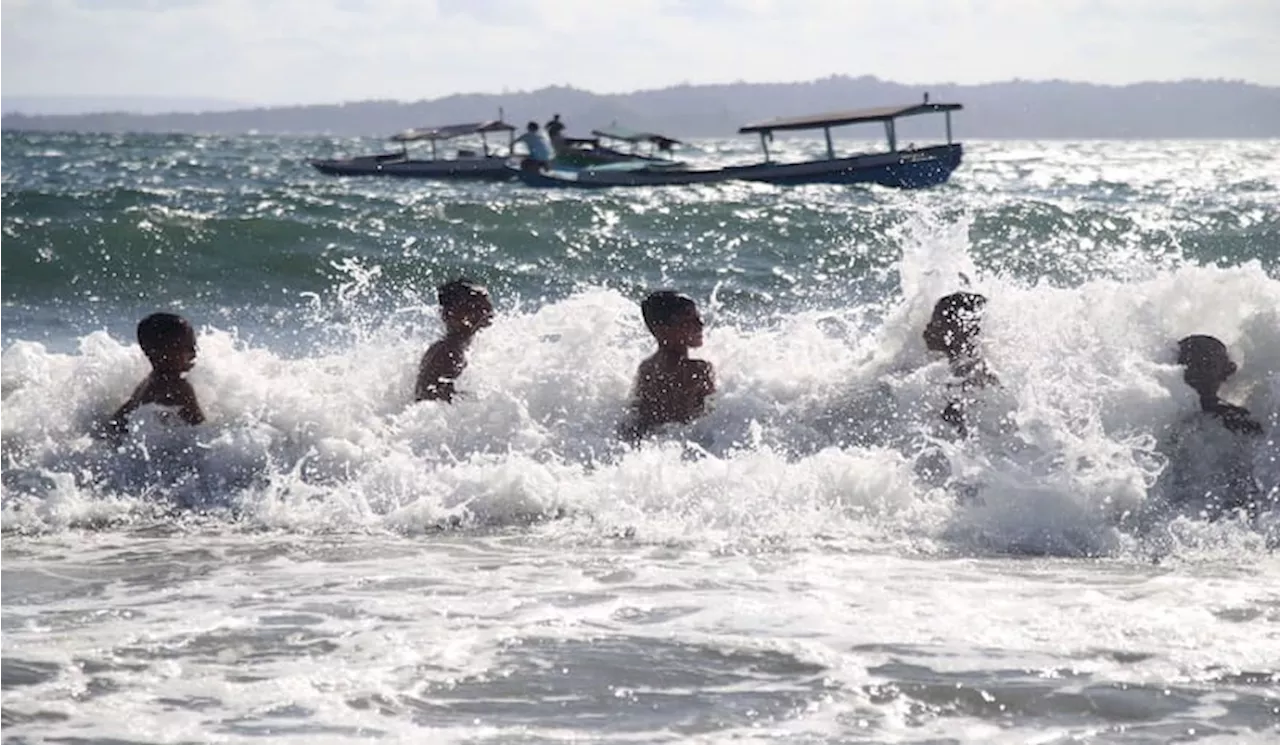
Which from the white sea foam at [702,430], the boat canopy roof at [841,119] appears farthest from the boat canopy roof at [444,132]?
the white sea foam at [702,430]

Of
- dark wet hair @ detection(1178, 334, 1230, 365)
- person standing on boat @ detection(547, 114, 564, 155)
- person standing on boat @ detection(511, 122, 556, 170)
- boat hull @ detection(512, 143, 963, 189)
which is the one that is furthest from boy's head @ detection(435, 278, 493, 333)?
person standing on boat @ detection(547, 114, 564, 155)

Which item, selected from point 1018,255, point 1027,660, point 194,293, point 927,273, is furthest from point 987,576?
point 1018,255

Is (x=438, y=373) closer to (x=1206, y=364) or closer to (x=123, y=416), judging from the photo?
(x=123, y=416)

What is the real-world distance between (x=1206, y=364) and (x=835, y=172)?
22.9m

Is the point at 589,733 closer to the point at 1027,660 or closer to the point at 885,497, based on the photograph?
the point at 1027,660

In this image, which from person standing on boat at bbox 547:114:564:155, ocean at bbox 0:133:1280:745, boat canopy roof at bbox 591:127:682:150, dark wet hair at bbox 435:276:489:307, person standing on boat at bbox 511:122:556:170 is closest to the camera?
ocean at bbox 0:133:1280:745

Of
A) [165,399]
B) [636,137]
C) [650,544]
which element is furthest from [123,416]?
[636,137]

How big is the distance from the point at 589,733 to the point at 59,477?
14.5 ft

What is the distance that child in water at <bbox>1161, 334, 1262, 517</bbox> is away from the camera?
7.62 metres

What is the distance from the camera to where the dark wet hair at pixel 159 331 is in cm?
892

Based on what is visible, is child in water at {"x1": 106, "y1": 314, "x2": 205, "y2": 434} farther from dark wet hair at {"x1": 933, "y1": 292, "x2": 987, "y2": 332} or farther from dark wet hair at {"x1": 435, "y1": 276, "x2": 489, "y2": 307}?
dark wet hair at {"x1": 933, "y1": 292, "x2": 987, "y2": 332}

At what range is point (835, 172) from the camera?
3091cm

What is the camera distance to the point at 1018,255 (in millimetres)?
21016

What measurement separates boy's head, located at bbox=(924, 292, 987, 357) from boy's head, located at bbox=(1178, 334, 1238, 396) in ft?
3.67
